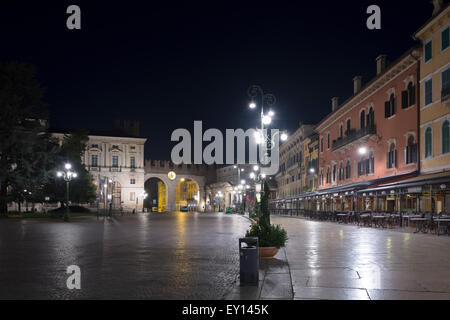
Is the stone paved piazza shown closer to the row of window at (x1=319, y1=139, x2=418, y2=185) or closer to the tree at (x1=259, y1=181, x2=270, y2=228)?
the tree at (x1=259, y1=181, x2=270, y2=228)

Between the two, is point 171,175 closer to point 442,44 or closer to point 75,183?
point 75,183

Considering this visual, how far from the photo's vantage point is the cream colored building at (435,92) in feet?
79.4

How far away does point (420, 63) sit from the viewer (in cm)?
2747

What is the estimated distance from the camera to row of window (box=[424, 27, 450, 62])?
24183 mm

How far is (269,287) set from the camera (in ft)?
24.8

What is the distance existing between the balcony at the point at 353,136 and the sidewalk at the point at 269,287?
27291 mm

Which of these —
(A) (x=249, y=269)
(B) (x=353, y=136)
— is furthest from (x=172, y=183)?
(A) (x=249, y=269)

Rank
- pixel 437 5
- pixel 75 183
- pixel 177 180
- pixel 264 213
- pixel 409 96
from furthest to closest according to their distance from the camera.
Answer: pixel 177 180 < pixel 75 183 < pixel 409 96 < pixel 437 5 < pixel 264 213

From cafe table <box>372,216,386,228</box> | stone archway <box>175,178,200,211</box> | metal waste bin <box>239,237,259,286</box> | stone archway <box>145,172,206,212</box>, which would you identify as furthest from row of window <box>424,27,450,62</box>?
stone archway <box>175,178,200,211</box>

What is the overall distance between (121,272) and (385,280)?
16.8 ft

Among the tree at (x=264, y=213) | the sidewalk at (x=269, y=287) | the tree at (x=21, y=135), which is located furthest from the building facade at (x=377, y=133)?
the tree at (x=21, y=135)

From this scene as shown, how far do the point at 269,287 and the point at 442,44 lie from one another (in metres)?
22.0

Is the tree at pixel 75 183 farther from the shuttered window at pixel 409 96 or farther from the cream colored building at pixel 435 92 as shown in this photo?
the cream colored building at pixel 435 92

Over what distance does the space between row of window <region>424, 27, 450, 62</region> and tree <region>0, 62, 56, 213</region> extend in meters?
35.2
